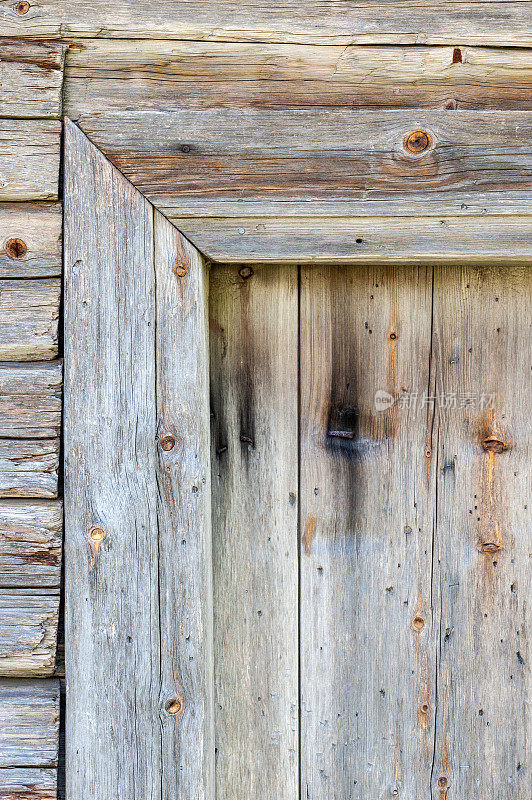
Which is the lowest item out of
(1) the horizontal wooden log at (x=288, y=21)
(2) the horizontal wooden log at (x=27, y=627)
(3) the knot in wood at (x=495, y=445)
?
(2) the horizontal wooden log at (x=27, y=627)

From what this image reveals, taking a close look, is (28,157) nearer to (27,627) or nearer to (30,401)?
(30,401)

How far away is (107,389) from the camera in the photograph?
959mm

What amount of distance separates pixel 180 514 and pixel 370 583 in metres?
0.43

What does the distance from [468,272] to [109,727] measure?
1.11m

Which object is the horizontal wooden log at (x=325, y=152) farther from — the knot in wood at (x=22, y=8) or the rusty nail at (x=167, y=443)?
the rusty nail at (x=167, y=443)

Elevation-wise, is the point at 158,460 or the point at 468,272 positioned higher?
the point at 468,272

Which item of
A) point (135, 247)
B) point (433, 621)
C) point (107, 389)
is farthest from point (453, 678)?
point (135, 247)

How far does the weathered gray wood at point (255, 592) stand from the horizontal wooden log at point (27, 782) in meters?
0.33

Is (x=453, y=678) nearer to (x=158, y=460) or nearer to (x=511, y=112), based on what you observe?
(x=158, y=460)

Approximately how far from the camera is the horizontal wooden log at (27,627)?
37.7 inches

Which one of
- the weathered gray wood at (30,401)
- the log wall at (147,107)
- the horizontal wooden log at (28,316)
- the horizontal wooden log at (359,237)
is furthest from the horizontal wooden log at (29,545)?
the horizontal wooden log at (359,237)

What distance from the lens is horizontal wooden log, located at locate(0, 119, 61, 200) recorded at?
3.09 ft

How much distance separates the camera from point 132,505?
37.4 inches

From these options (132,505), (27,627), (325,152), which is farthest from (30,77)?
(27,627)
